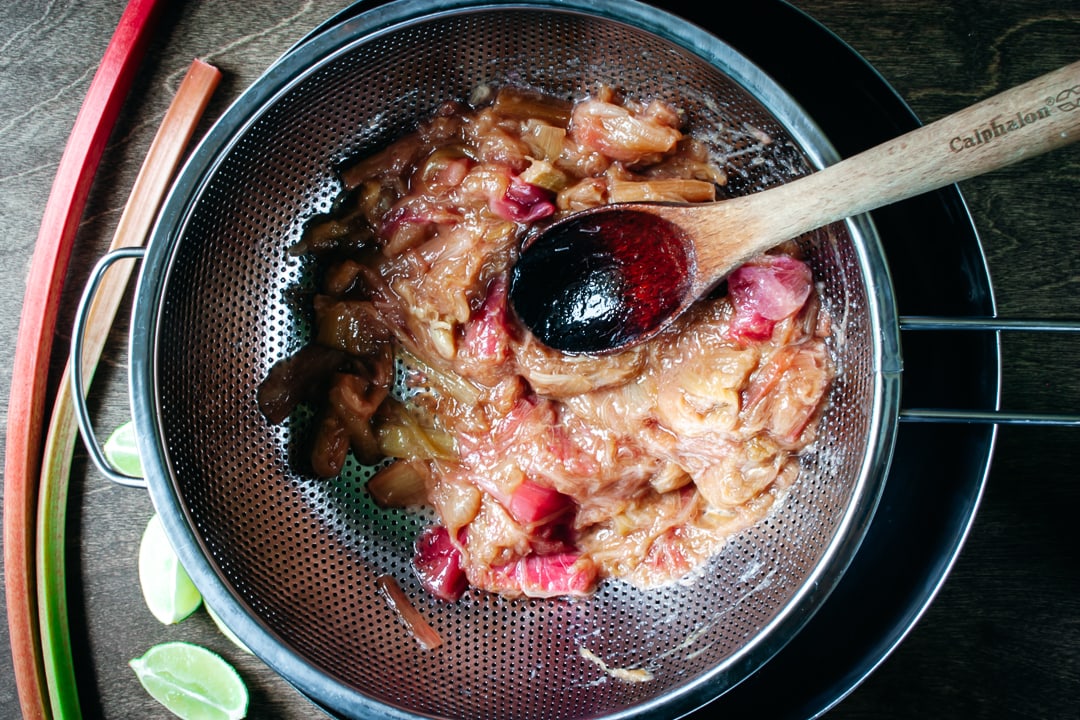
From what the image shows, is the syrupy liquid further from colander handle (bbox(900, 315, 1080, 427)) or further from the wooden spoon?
colander handle (bbox(900, 315, 1080, 427))

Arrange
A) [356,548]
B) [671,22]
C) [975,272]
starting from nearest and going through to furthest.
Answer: [671,22] → [975,272] → [356,548]

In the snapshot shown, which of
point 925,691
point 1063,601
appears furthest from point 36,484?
point 1063,601

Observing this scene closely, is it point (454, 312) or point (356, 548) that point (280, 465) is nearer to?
point (356, 548)

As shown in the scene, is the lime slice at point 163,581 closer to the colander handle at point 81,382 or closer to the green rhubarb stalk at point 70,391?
the green rhubarb stalk at point 70,391

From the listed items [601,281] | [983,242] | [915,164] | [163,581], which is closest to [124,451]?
[163,581]

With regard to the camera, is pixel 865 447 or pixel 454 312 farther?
pixel 454 312

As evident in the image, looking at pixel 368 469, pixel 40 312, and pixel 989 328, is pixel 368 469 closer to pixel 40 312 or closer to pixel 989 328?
pixel 40 312

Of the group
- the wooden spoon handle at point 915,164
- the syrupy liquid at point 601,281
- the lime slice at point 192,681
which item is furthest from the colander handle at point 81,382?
the wooden spoon handle at point 915,164
